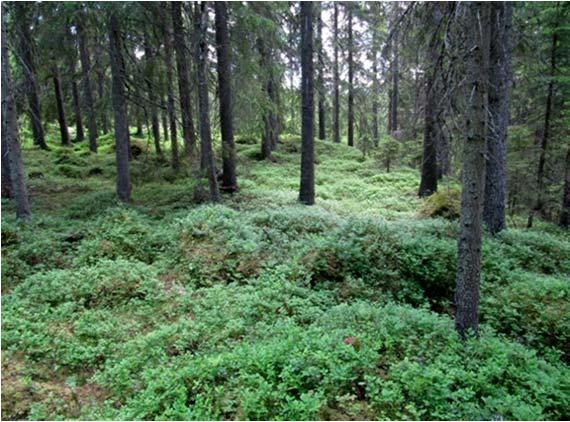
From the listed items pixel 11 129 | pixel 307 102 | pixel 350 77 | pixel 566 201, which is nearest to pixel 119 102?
pixel 11 129

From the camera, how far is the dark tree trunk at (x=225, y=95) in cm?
1248

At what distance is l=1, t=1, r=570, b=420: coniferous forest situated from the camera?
4191 millimetres

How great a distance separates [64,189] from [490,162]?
558 inches

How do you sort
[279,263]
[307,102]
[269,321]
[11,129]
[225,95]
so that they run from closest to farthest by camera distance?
1. [269,321]
2. [279,263]
3. [11,129]
4. [307,102]
5. [225,95]

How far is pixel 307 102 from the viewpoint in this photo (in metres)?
12.7

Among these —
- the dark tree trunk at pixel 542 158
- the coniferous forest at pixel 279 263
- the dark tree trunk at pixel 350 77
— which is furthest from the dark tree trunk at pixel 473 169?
the dark tree trunk at pixel 542 158

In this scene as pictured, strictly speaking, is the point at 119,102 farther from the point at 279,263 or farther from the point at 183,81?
the point at 279,263

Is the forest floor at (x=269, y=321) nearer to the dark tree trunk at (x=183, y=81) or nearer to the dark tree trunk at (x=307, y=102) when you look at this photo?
the dark tree trunk at (x=183, y=81)

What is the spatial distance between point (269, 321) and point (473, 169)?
326 centimetres

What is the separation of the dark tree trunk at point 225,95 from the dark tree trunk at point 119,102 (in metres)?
2.84

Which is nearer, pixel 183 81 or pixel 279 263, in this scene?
pixel 279 263

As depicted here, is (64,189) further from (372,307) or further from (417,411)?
(417,411)

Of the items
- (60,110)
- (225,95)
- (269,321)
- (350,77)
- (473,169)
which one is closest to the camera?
(473,169)

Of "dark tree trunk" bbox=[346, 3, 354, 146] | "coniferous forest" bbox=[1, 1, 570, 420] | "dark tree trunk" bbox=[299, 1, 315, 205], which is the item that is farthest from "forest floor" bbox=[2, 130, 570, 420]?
"dark tree trunk" bbox=[346, 3, 354, 146]
